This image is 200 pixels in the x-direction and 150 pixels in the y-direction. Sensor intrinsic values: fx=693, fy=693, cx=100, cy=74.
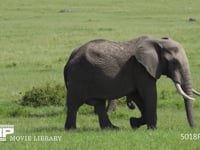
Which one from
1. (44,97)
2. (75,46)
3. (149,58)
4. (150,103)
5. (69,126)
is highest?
(149,58)

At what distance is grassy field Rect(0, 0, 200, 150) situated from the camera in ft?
35.8

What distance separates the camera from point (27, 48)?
108 feet

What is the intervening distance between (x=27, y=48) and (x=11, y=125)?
63.6ft

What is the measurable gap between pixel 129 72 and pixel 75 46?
70.0 ft

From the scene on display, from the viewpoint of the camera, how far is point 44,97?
1739 cm

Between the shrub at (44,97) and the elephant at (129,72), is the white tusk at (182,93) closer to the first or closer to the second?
the elephant at (129,72)

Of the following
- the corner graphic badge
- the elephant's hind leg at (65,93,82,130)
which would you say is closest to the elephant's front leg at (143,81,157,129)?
the elephant's hind leg at (65,93,82,130)

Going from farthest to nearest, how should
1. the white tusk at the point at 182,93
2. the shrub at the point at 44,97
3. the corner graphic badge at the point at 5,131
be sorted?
the shrub at the point at 44,97 → the white tusk at the point at 182,93 → the corner graphic badge at the point at 5,131

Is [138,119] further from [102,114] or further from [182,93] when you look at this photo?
[182,93]

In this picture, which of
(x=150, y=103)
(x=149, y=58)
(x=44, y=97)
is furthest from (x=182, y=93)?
(x=44, y=97)

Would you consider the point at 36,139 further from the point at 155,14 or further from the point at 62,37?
the point at 155,14

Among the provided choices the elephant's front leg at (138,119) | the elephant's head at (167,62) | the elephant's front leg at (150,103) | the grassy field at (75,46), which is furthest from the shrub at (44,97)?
the elephant's front leg at (150,103)

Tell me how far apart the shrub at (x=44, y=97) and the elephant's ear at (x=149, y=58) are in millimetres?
5017

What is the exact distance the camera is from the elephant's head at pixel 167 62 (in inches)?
497
